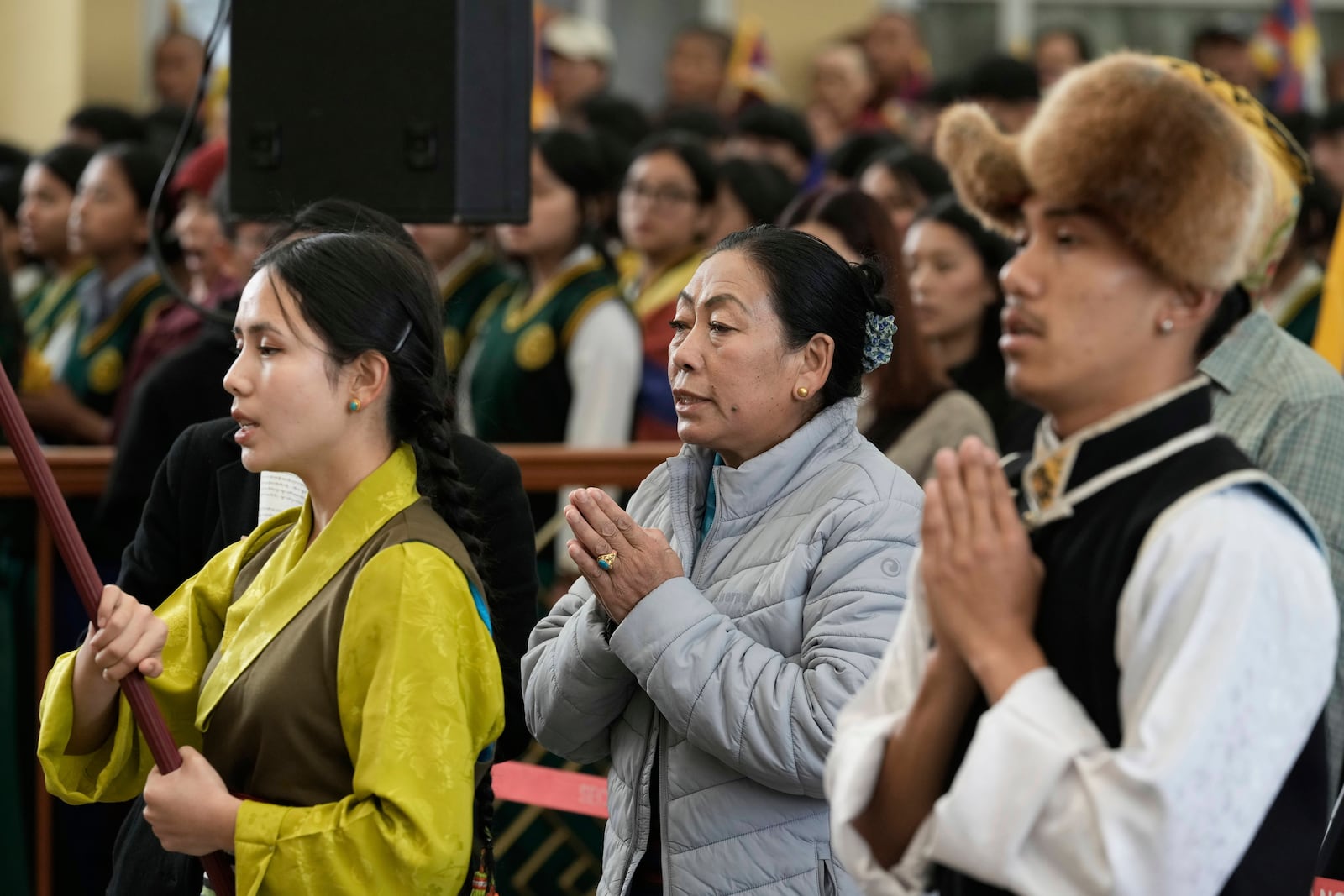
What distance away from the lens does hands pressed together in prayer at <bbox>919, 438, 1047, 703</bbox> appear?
1305mm

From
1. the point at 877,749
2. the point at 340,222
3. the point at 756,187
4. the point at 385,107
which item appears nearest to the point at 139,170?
the point at 756,187

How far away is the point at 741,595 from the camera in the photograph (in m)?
1.86

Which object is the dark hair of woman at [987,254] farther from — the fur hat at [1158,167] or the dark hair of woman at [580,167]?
the fur hat at [1158,167]

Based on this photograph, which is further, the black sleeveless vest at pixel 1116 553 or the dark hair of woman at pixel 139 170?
the dark hair of woman at pixel 139 170

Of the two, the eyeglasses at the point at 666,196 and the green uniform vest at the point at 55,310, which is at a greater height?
the eyeglasses at the point at 666,196

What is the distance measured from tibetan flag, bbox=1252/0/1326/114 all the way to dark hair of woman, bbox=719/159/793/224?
428 centimetres

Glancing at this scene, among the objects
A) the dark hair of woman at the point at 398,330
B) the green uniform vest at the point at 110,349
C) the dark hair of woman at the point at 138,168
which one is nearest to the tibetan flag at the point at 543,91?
the dark hair of woman at the point at 138,168

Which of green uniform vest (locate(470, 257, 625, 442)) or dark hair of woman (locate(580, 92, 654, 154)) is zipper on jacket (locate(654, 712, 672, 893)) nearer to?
green uniform vest (locate(470, 257, 625, 442))

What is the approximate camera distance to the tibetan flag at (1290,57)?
27.8 ft

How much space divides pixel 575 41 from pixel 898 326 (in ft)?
17.8

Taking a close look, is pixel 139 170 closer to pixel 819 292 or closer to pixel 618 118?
pixel 618 118

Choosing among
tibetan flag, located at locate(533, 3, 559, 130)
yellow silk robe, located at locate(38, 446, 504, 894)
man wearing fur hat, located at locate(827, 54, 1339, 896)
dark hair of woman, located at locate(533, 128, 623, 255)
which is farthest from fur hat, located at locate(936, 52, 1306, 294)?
tibetan flag, located at locate(533, 3, 559, 130)

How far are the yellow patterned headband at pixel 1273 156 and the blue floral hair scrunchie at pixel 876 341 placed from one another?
395mm

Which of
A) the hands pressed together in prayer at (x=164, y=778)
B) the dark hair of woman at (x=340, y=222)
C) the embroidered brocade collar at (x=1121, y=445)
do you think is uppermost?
the dark hair of woman at (x=340, y=222)
